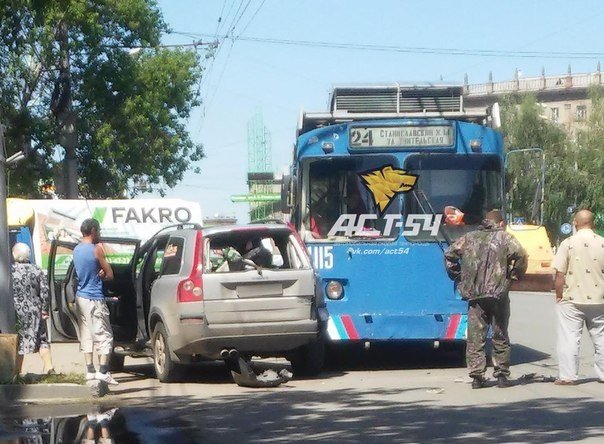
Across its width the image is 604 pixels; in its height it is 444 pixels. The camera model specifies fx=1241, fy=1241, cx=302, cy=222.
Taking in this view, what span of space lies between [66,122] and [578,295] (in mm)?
22243

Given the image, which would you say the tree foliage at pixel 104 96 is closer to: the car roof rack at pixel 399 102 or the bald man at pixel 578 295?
the car roof rack at pixel 399 102

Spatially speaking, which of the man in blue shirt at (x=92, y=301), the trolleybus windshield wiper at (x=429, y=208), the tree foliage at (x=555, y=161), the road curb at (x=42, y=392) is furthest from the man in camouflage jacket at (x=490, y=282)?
the tree foliage at (x=555, y=161)

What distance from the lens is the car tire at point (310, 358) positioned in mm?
14484

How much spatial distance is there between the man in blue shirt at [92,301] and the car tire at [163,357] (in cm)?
68

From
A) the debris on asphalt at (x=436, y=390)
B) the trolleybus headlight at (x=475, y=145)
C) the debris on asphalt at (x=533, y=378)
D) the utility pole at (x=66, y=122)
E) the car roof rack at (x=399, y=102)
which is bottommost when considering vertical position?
the debris on asphalt at (x=436, y=390)

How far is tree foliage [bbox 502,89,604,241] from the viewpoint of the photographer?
227ft

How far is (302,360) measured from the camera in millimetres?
14656

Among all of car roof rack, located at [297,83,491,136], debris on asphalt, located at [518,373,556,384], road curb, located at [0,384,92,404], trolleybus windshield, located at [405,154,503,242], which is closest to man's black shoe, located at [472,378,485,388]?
debris on asphalt, located at [518,373,556,384]

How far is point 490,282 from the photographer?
42.8 feet

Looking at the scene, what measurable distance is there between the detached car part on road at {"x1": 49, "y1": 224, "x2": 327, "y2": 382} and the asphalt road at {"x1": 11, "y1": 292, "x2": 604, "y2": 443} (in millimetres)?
435

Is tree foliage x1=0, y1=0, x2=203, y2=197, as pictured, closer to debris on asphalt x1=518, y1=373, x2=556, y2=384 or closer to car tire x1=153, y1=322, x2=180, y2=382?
car tire x1=153, y1=322, x2=180, y2=382

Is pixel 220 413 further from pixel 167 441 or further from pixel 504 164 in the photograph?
pixel 504 164

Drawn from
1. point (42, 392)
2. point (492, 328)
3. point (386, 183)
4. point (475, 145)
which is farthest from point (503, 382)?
point (42, 392)

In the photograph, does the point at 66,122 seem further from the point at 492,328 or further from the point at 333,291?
the point at 492,328
